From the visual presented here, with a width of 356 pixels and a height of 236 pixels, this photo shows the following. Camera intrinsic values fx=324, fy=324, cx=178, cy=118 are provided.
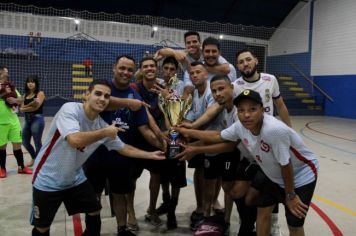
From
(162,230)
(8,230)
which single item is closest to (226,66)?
(162,230)

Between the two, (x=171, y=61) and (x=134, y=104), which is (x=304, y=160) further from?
(x=171, y=61)

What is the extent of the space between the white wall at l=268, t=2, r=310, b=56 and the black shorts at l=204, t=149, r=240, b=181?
640 inches

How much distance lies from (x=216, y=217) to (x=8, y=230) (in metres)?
2.16

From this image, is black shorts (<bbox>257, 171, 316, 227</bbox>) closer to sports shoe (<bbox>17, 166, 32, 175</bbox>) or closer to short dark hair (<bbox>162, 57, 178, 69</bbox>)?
short dark hair (<bbox>162, 57, 178, 69</bbox>)

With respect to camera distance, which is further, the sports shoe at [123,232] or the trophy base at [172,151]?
the sports shoe at [123,232]

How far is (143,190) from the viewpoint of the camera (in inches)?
189

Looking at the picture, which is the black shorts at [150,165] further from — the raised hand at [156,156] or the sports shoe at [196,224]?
the sports shoe at [196,224]

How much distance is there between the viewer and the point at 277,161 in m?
2.44

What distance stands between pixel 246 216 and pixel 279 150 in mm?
1069

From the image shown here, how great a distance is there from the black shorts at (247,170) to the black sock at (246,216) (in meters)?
0.21

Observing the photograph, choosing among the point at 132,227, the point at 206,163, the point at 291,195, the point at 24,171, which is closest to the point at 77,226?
the point at 132,227

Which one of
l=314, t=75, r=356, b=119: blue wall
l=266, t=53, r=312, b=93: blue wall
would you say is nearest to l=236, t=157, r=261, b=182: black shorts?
l=314, t=75, r=356, b=119: blue wall

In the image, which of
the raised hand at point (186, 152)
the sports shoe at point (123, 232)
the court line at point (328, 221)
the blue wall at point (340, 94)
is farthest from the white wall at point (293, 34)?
the sports shoe at point (123, 232)

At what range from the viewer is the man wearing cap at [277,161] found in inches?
93.7
